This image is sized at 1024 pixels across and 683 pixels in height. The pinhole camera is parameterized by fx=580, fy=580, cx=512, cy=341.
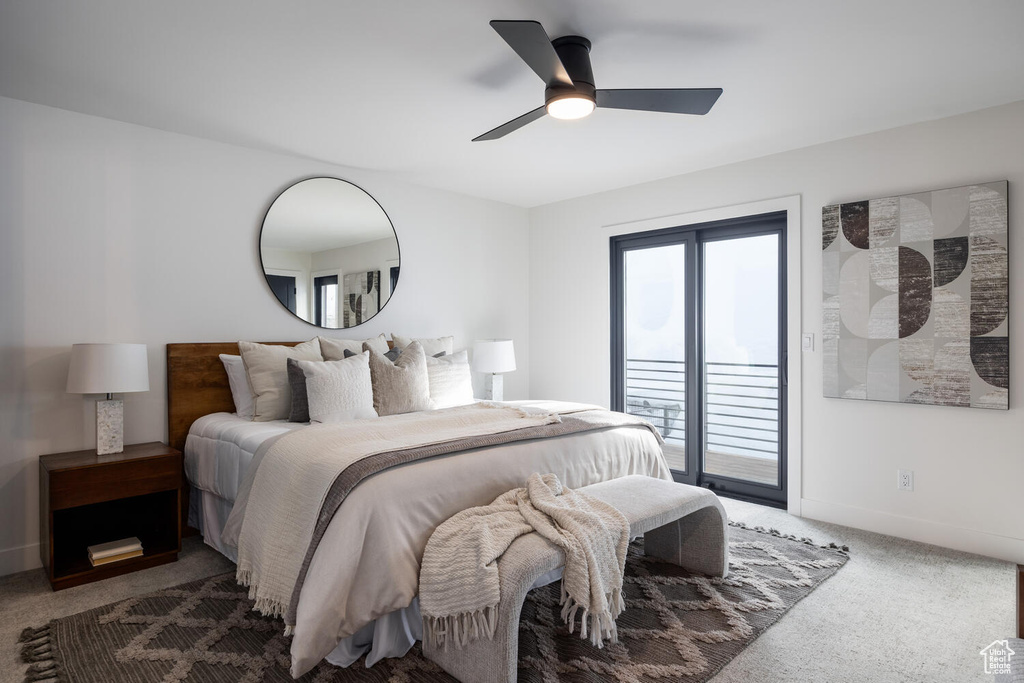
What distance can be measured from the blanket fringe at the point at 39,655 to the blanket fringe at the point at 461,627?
128 centimetres

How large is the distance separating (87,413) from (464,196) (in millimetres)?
3180

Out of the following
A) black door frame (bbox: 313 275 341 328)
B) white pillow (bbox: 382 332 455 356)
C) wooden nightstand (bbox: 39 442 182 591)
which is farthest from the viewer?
white pillow (bbox: 382 332 455 356)

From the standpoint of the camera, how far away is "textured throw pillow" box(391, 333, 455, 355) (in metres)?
4.25

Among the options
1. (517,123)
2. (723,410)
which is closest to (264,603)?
(517,123)

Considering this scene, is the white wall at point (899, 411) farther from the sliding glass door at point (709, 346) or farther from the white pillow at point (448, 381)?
the white pillow at point (448, 381)

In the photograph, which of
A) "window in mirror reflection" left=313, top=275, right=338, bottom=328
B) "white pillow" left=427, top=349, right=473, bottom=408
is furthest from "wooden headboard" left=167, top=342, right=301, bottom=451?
"white pillow" left=427, top=349, right=473, bottom=408

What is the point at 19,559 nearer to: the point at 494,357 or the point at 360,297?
the point at 360,297

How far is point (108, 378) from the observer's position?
9.45 ft

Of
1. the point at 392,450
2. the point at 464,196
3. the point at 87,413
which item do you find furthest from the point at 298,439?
the point at 464,196

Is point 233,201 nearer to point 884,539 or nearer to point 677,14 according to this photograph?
point 677,14

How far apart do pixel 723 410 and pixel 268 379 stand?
3.18m

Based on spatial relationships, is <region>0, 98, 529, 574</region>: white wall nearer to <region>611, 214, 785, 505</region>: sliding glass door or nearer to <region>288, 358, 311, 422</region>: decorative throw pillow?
<region>288, 358, 311, 422</region>: decorative throw pillow

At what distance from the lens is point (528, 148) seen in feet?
12.5

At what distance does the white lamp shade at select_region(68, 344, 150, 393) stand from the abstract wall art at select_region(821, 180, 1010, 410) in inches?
158
